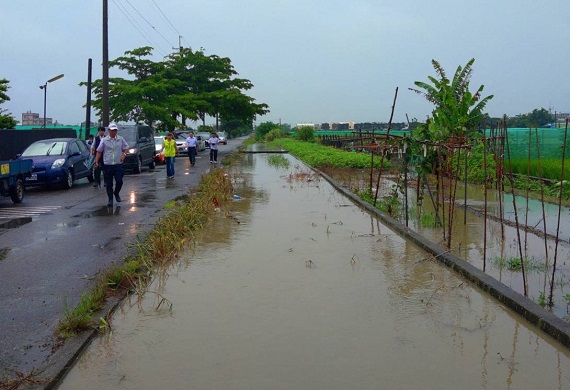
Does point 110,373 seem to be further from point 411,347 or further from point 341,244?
point 341,244

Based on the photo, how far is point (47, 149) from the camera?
18.9 metres

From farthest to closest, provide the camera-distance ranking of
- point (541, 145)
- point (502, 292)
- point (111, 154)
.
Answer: point (541, 145) < point (111, 154) < point (502, 292)

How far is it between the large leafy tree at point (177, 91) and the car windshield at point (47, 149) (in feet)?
92.1

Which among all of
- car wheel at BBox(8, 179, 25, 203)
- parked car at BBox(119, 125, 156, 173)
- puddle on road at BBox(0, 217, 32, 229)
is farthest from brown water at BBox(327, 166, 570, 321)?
parked car at BBox(119, 125, 156, 173)

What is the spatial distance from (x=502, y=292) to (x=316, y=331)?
2079mm

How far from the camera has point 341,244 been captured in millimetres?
9125

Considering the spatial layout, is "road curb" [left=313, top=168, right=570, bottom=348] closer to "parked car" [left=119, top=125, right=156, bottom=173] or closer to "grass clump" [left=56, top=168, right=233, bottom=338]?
"grass clump" [left=56, top=168, right=233, bottom=338]

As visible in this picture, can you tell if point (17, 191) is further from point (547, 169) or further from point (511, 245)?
point (547, 169)

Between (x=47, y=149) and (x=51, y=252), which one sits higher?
(x=47, y=149)

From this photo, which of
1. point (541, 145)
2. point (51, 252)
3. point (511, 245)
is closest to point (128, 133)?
point (541, 145)

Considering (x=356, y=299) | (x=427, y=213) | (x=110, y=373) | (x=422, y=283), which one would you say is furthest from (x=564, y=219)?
(x=110, y=373)

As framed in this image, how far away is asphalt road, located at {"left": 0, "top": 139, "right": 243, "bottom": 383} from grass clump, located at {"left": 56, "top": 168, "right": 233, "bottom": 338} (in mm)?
203

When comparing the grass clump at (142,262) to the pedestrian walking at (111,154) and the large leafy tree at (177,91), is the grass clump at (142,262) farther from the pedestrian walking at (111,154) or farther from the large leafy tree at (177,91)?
the large leafy tree at (177,91)

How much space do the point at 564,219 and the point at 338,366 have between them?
28.9ft
